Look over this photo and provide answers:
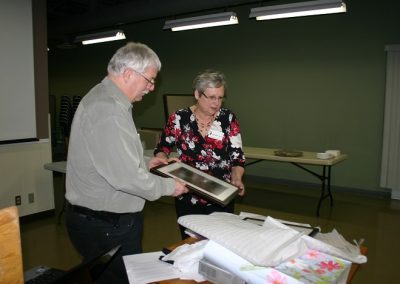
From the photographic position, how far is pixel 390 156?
5000 mm

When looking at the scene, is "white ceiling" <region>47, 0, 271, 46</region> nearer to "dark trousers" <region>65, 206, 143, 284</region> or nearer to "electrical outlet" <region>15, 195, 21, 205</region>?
"electrical outlet" <region>15, 195, 21, 205</region>

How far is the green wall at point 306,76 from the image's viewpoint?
5039mm

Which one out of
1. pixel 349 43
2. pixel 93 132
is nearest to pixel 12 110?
pixel 93 132

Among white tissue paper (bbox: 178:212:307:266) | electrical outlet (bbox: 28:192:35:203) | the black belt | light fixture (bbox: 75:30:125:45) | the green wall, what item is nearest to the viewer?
white tissue paper (bbox: 178:212:307:266)

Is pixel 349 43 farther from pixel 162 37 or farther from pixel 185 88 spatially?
pixel 162 37

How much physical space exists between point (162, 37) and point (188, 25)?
82.5 inches

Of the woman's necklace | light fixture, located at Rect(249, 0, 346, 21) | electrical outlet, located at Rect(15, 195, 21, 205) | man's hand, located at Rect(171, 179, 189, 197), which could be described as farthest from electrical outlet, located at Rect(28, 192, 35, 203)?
light fixture, located at Rect(249, 0, 346, 21)

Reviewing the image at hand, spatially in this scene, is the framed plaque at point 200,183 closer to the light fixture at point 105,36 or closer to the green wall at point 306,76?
the green wall at point 306,76

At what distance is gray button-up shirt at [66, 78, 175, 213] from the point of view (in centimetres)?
128

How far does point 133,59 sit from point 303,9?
133 inches

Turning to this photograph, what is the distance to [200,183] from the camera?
1561 millimetres

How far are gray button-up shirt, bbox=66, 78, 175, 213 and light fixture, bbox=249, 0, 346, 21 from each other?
11.1 ft

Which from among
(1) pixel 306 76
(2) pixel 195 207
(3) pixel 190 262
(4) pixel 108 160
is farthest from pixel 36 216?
(1) pixel 306 76

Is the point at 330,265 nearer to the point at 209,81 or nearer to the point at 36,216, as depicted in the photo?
the point at 209,81
